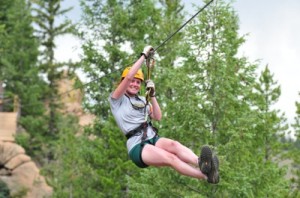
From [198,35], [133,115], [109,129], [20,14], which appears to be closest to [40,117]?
[20,14]

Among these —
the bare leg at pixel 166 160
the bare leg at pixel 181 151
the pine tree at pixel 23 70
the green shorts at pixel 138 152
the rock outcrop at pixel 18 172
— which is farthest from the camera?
the pine tree at pixel 23 70

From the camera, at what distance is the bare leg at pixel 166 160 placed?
693cm

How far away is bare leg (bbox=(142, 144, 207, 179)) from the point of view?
6930mm

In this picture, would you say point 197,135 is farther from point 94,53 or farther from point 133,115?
point 94,53

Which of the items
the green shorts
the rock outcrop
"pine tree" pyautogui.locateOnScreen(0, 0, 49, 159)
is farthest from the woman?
"pine tree" pyautogui.locateOnScreen(0, 0, 49, 159)

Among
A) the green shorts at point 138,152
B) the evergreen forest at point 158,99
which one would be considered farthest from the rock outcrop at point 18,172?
the green shorts at point 138,152

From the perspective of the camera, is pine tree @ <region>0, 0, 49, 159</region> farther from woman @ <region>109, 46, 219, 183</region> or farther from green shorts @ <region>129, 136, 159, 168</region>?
green shorts @ <region>129, 136, 159, 168</region>

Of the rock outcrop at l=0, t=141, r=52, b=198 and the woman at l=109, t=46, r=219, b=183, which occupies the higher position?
the woman at l=109, t=46, r=219, b=183

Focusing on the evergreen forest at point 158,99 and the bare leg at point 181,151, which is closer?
the bare leg at point 181,151

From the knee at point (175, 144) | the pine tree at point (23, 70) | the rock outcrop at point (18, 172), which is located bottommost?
the rock outcrop at point (18, 172)

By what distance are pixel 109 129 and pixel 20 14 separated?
2212 centimetres

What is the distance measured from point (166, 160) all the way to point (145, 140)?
531mm

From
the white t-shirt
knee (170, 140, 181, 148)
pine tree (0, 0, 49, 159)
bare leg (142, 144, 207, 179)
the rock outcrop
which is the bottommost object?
the rock outcrop

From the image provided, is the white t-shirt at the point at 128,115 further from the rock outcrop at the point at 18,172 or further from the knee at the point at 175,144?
the rock outcrop at the point at 18,172
